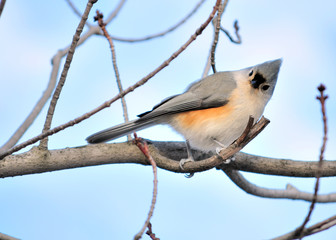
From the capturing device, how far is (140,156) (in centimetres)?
393

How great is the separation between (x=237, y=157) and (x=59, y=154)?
5.89 feet

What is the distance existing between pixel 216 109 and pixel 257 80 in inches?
21.4

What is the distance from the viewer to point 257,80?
14.6 feet

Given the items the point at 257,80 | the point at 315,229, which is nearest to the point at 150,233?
the point at 315,229

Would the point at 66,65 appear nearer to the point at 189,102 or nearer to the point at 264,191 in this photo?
the point at 189,102

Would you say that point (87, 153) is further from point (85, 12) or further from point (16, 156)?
point (85, 12)

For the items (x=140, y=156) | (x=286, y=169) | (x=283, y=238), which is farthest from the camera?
(x=286, y=169)

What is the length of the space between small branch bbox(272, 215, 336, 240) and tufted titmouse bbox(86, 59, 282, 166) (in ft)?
5.51

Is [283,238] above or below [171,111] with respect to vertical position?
below

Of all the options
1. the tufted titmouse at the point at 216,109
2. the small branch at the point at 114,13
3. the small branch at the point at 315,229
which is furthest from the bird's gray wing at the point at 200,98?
the small branch at the point at 315,229

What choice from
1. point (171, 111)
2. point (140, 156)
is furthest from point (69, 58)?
point (171, 111)

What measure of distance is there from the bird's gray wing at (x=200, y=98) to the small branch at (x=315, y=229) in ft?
6.50

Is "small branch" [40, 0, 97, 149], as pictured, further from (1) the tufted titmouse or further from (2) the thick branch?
(1) the tufted titmouse

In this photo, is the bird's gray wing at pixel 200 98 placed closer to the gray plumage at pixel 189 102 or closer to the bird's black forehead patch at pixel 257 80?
the gray plumage at pixel 189 102
